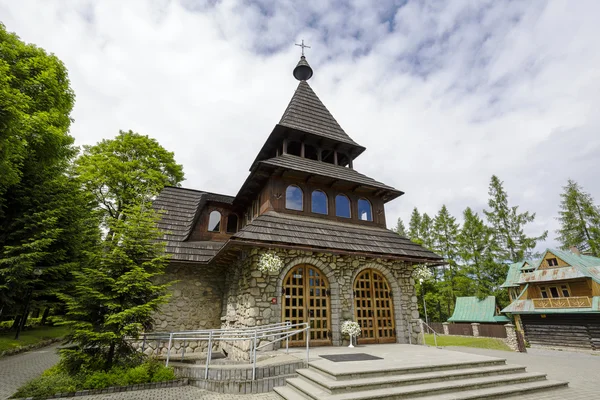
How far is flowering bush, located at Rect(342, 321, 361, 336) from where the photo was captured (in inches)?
335

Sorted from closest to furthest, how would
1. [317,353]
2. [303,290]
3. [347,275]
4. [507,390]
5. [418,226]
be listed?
[507,390], [317,353], [303,290], [347,275], [418,226]

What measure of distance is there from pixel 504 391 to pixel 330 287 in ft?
16.3

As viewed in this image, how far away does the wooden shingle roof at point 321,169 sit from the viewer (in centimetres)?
1041

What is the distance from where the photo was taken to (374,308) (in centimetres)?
984

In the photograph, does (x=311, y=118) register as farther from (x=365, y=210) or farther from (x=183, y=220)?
(x=183, y=220)

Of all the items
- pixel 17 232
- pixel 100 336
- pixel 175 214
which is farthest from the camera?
pixel 175 214

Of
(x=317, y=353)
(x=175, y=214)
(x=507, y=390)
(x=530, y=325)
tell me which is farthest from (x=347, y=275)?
(x=530, y=325)


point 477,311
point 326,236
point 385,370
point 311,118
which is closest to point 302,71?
point 311,118

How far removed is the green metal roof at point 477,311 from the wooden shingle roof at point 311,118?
21.0 m

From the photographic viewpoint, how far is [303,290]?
29.3 ft

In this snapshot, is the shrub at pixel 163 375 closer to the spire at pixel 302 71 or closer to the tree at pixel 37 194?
the tree at pixel 37 194

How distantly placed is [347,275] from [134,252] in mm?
6587

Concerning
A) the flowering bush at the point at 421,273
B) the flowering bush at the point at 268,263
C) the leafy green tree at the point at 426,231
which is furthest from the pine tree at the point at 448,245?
the flowering bush at the point at 268,263

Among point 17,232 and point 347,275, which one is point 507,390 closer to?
point 347,275
